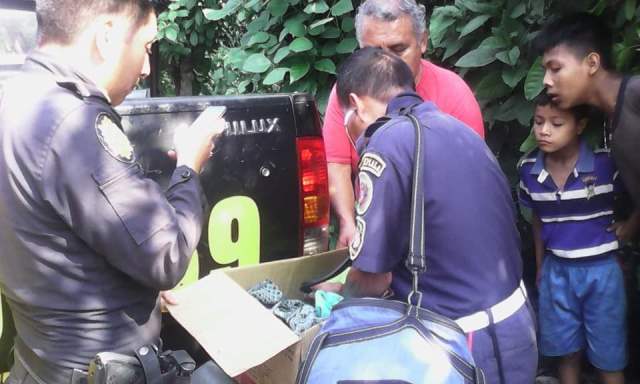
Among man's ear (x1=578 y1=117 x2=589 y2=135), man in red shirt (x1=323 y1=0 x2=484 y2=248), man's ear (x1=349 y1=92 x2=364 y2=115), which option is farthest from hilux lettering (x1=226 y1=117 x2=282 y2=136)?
man's ear (x1=578 y1=117 x2=589 y2=135)

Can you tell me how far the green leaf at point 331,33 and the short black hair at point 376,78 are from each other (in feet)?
6.35

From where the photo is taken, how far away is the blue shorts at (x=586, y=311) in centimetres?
269

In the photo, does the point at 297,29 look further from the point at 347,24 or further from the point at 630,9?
the point at 630,9

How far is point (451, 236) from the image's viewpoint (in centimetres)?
164

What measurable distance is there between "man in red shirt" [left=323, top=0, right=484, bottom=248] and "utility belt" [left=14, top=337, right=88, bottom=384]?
4.51ft

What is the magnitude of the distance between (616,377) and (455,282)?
1554 mm

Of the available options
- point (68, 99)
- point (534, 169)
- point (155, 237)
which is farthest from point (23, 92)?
point (534, 169)

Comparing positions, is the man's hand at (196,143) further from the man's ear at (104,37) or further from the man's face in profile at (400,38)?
the man's face in profile at (400,38)

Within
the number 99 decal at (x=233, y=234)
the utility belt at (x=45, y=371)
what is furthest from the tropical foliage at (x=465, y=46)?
the utility belt at (x=45, y=371)

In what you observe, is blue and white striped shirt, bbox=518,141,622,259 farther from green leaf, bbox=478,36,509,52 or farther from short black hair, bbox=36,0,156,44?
short black hair, bbox=36,0,156,44

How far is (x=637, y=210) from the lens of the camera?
2.53m

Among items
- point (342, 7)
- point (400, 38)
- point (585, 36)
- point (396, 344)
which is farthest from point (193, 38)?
point (396, 344)

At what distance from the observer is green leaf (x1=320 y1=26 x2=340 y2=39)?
3.89 m

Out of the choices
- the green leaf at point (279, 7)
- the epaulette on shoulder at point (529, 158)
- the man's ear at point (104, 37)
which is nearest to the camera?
the man's ear at point (104, 37)
